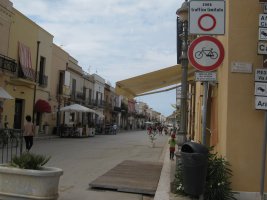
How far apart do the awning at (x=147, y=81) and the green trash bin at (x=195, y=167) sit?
5.30 meters

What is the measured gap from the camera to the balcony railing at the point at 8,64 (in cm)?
2743

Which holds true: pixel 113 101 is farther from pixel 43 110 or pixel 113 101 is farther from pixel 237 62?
pixel 237 62

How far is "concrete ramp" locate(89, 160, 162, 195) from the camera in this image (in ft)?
30.9

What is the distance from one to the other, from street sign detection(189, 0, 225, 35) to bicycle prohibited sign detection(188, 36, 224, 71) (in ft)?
0.45

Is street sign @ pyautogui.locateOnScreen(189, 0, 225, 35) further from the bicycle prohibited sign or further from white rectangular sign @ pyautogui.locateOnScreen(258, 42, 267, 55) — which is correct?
white rectangular sign @ pyautogui.locateOnScreen(258, 42, 267, 55)

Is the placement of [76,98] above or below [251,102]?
above

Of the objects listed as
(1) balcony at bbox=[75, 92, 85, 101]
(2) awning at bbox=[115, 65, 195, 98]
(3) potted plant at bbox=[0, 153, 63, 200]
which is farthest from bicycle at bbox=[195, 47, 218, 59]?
(1) balcony at bbox=[75, 92, 85, 101]

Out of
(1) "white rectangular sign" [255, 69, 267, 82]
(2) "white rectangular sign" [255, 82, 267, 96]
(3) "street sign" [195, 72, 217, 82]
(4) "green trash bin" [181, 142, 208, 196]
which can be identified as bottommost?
(4) "green trash bin" [181, 142, 208, 196]

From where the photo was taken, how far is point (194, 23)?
673cm

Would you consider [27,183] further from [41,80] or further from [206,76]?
[41,80]

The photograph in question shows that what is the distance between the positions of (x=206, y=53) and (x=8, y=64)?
23655mm

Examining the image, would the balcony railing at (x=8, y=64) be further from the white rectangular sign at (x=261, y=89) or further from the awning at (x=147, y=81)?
the white rectangular sign at (x=261, y=89)

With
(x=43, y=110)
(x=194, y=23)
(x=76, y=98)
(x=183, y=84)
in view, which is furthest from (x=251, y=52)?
(x=76, y=98)

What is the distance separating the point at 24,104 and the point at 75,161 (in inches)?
702
